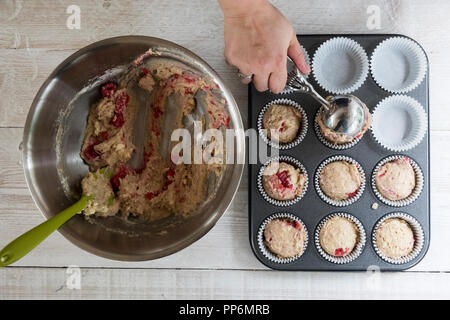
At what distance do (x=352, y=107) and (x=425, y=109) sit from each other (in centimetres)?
30

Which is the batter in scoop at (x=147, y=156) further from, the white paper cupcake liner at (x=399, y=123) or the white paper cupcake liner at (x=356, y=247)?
the white paper cupcake liner at (x=399, y=123)

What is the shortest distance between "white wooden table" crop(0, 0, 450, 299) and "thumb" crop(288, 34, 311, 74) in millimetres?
242

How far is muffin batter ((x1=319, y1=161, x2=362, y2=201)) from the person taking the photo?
1.38 meters

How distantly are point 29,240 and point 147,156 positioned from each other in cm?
45

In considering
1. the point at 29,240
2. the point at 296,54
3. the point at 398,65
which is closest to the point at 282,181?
the point at 296,54

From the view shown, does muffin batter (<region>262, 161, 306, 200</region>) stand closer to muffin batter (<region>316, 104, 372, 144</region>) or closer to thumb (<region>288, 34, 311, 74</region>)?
muffin batter (<region>316, 104, 372, 144</region>)

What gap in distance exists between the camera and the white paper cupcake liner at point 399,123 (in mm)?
1422

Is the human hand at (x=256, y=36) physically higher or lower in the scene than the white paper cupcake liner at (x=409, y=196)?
higher

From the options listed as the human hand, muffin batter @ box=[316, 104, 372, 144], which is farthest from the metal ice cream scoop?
the human hand

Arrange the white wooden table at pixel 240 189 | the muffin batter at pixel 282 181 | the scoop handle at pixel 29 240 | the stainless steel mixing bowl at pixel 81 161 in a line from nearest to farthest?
the scoop handle at pixel 29 240
the stainless steel mixing bowl at pixel 81 161
the muffin batter at pixel 282 181
the white wooden table at pixel 240 189

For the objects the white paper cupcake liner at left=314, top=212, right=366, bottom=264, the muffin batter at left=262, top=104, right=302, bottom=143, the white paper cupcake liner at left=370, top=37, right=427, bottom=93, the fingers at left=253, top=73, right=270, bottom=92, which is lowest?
the white paper cupcake liner at left=314, top=212, right=366, bottom=264

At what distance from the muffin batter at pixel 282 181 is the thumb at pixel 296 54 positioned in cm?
33

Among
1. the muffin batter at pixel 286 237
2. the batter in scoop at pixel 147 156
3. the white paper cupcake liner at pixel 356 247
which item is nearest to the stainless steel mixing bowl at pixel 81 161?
the batter in scoop at pixel 147 156

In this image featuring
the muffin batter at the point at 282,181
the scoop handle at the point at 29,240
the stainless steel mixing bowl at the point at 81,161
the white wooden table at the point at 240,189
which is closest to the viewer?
the scoop handle at the point at 29,240
